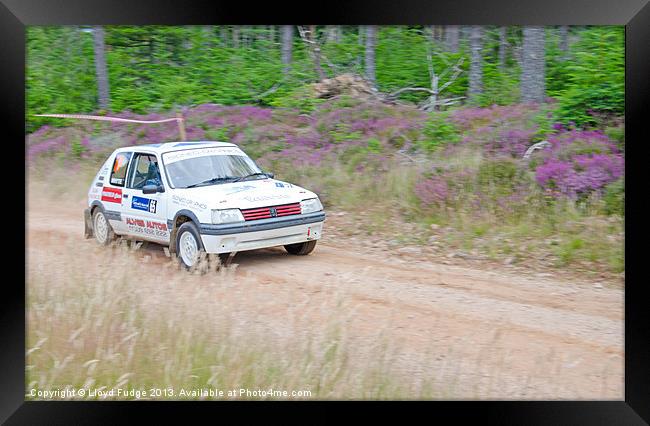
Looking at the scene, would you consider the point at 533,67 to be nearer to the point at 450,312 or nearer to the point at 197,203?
the point at 450,312

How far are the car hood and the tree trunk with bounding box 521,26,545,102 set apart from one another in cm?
253

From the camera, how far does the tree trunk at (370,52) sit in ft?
25.7

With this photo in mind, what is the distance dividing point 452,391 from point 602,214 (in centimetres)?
251

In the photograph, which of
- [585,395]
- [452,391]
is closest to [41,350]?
[452,391]

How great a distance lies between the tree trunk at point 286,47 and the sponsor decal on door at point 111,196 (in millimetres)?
2263

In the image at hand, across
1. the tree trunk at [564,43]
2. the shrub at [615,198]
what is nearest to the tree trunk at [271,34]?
the tree trunk at [564,43]

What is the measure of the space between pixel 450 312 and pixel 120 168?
382cm

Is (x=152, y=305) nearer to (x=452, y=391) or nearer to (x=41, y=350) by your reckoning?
(x=41, y=350)

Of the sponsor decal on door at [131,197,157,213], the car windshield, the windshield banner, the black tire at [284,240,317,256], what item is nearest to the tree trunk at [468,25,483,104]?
the black tire at [284,240,317,256]

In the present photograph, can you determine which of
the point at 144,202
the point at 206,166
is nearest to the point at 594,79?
the point at 206,166

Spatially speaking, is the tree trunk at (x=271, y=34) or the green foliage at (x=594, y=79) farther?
the tree trunk at (x=271, y=34)

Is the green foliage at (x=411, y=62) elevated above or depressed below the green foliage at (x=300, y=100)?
above

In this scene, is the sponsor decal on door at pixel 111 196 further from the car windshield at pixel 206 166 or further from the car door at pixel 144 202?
the car windshield at pixel 206 166

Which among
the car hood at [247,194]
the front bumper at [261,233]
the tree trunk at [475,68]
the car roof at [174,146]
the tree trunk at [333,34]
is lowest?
the front bumper at [261,233]
